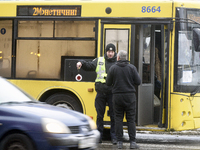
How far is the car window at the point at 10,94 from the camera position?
17.5 feet

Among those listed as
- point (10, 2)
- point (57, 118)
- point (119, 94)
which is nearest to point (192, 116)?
Result: point (119, 94)

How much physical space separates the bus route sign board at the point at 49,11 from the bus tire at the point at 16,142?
14.6ft

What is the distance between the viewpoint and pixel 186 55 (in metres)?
8.24

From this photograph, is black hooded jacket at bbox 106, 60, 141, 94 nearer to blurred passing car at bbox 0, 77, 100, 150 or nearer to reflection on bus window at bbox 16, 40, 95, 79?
reflection on bus window at bbox 16, 40, 95, 79

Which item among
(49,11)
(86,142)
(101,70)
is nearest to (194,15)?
(101,70)

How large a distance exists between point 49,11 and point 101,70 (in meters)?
2.03

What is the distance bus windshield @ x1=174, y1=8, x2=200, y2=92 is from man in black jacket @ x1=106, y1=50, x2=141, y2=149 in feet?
4.89

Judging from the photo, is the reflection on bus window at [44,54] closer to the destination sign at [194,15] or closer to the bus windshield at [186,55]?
the bus windshield at [186,55]

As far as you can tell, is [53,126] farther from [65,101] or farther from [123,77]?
[65,101]

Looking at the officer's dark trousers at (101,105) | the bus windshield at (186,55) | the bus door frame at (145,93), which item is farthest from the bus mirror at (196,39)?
the officer's dark trousers at (101,105)

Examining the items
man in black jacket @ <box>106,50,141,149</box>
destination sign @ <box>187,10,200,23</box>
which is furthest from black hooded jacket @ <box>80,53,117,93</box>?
destination sign @ <box>187,10,200,23</box>

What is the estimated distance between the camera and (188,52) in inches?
325

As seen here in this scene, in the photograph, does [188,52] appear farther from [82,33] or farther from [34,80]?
[34,80]

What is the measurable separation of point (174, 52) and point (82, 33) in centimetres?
206
